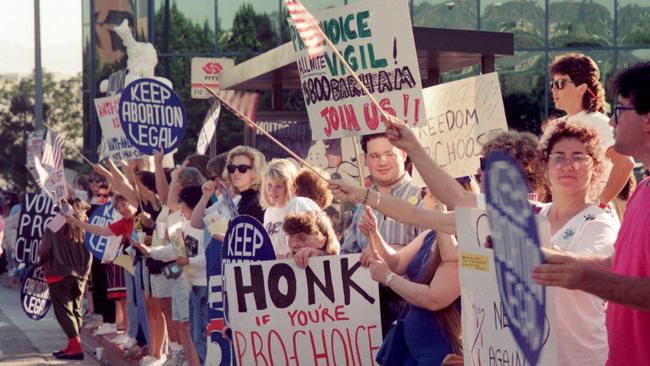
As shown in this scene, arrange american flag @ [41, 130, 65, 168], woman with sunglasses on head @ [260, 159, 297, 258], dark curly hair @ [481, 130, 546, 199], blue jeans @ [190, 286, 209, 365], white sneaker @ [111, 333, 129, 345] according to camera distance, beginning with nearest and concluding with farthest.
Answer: dark curly hair @ [481, 130, 546, 199], woman with sunglasses on head @ [260, 159, 297, 258], blue jeans @ [190, 286, 209, 365], white sneaker @ [111, 333, 129, 345], american flag @ [41, 130, 65, 168]

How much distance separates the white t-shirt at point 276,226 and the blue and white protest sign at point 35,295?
21.3 feet

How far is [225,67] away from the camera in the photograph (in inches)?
699

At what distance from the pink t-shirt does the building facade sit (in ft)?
73.5

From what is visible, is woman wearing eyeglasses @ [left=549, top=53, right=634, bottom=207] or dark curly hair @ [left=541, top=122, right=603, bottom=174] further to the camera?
woman wearing eyeglasses @ [left=549, top=53, right=634, bottom=207]

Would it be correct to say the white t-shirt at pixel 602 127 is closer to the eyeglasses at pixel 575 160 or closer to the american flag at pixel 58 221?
the eyeglasses at pixel 575 160

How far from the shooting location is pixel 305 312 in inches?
252

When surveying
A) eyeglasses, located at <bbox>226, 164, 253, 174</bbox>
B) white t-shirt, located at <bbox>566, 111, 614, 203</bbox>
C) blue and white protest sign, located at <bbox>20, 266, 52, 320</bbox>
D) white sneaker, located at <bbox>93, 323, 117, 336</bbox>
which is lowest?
white sneaker, located at <bbox>93, 323, 117, 336</bbox>

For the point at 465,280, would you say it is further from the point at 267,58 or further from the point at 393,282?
the point at 267,58

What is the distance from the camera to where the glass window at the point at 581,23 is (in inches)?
1093

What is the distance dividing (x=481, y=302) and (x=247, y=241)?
9.47ft

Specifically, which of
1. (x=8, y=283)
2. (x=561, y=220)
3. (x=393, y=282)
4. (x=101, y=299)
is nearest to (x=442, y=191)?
(x=561, y=220)

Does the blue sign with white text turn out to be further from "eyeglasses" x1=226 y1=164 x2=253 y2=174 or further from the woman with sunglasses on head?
the woman with sunglasses on head

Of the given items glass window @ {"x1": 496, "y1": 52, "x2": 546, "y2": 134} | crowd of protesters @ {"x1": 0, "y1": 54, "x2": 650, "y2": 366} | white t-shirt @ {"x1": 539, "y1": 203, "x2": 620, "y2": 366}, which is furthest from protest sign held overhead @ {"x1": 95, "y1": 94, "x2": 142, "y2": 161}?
glass window @ {"x1": 496, "y1": 52, "x2": 546, "y2": 134}

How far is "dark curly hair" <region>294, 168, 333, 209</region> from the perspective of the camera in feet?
25.3
